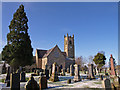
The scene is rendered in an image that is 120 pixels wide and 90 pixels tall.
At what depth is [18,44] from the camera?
2003 cm

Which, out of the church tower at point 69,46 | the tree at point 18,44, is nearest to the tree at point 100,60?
the church tower at point 69,46

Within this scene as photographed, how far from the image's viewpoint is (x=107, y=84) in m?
5.79

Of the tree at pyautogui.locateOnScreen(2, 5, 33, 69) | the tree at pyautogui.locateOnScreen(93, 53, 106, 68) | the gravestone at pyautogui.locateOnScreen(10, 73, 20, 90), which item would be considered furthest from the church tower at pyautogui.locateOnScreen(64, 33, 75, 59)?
the gravestone at pyautogui.locateOnScreen(10, 73, 20, 90)

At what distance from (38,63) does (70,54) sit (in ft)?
67.5

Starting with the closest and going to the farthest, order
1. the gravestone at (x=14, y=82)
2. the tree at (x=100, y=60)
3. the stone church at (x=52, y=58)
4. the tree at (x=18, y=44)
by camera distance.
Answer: the gravestone at (x=14, y=82) → the tree at (x=18, y=44) → the tree at (x=100, y=60) → the stone church at (x=52, y=58)

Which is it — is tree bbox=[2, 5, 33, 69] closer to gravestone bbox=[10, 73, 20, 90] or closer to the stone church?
gravestone bbox=[10, 73, 20, 90]

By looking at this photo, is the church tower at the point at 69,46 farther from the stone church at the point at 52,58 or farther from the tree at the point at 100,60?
the tree at the point at 100,60

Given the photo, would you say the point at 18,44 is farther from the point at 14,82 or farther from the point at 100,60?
the point at 100,60

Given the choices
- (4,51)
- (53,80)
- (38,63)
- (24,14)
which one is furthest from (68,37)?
(53,80)

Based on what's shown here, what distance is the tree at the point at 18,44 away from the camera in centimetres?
1941

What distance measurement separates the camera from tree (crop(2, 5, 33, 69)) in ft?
63.7

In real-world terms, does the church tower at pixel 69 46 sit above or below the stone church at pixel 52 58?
above

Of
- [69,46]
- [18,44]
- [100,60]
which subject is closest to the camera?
[18,44]

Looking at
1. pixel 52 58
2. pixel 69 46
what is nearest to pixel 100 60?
pixel 52 58
